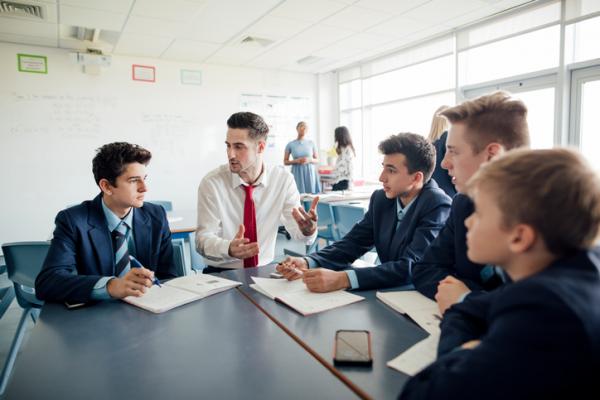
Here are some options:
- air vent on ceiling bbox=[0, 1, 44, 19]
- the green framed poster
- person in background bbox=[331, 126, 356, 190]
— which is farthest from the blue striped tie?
the green framed poster

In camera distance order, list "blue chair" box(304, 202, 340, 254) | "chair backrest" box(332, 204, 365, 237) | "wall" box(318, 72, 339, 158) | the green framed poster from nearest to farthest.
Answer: "chair backrest" box(332, 204, 365, 237), "blue chair" box(304, 202, 340, 254), the green framed poster, "wall" box(318, 72, 339, 158)

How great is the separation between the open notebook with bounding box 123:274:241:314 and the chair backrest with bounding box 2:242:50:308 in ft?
3.39

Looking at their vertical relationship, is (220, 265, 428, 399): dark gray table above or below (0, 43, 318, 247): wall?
below

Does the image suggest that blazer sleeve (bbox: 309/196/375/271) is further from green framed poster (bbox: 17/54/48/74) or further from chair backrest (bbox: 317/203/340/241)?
green framed poster (bbox: 17/54/48/74)

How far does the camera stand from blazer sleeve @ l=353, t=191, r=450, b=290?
140 centimetres

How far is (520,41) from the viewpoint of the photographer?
183 inches

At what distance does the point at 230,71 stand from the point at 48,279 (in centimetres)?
582

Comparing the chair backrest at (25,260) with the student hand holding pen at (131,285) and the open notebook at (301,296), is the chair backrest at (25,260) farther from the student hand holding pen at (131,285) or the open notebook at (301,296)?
the open notebook at (301,296)

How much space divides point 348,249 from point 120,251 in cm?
97

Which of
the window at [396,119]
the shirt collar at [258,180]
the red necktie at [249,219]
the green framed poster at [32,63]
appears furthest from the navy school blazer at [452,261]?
the green framed poster at [32,63]

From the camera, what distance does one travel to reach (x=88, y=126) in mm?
5645

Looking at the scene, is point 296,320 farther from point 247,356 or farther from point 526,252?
point 526,252

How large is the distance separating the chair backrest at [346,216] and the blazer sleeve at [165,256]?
174cm

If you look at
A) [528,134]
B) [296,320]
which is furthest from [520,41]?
[296,320]
